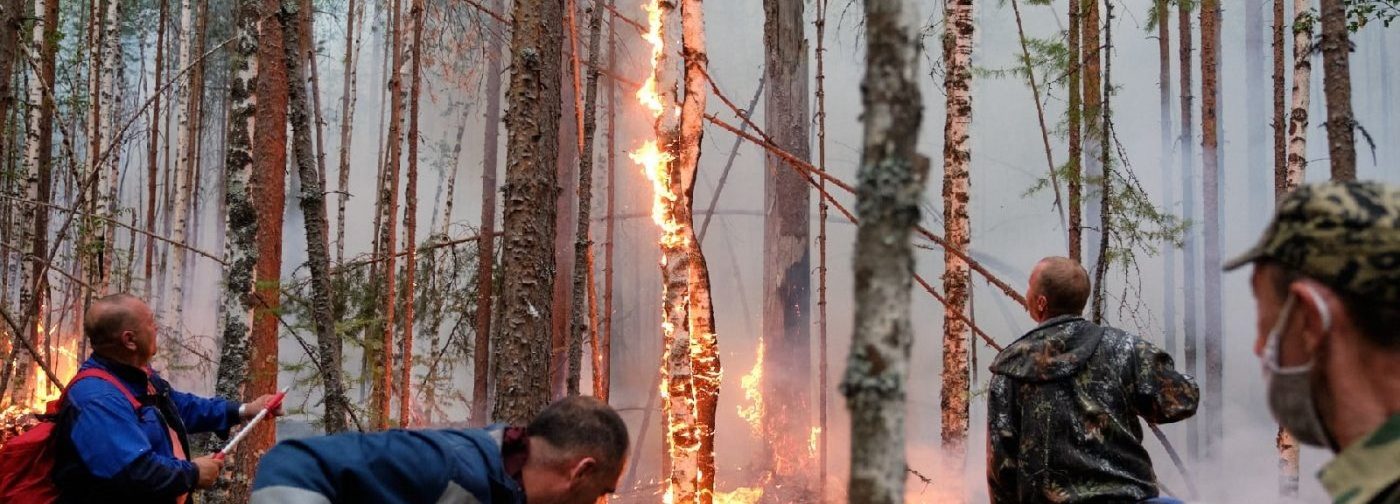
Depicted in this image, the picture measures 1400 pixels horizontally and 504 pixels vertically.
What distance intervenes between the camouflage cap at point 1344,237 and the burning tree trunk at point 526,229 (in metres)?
3.95

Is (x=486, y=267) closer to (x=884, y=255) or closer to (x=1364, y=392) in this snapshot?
(x=884, y=255)

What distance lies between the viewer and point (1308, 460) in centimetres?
1286

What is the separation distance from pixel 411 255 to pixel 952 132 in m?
5.28

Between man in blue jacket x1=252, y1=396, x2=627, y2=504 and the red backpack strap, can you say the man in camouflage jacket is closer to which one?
man in blue jacket x1=252, y1=396, x2=627, y2=504

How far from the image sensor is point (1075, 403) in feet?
12.4

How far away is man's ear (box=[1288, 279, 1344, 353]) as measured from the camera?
1.42 meters

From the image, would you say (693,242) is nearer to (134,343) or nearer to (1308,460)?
(134,343)

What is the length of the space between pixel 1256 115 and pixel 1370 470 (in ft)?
53.8

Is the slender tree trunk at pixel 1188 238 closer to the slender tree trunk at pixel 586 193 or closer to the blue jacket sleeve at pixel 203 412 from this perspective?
the slender tree trunk at pixel 586 193

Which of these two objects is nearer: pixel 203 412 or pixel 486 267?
pixel 203 412

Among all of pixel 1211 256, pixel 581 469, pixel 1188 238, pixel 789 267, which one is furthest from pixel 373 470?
pixel 1188 238

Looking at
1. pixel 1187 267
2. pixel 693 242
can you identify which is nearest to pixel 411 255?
pixel 693 242

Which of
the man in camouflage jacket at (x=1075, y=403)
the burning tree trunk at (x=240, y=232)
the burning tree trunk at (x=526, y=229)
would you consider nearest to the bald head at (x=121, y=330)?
the burning tree trunk at (x=526, y=229)

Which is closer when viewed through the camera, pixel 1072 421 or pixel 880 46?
pixel 880 46
